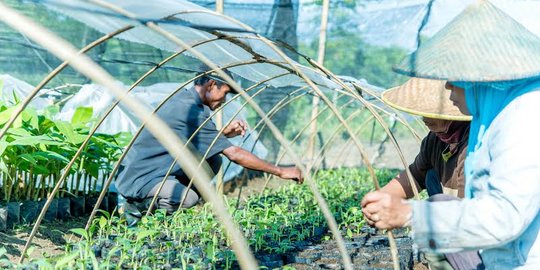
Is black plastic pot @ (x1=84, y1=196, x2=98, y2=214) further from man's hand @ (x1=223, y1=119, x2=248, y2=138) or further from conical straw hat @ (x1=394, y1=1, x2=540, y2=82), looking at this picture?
conical straw hat @ (x1=394, y1=1, x2=540, y2=82)

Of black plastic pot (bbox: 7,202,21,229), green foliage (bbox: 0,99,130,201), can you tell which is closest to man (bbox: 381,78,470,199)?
green foliage (bbox: 0,99,130,201)

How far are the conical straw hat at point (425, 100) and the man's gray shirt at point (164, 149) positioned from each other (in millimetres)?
1872

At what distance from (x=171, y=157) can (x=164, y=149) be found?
92mm

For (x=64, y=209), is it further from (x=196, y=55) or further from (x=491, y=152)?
(x=491, y=152)

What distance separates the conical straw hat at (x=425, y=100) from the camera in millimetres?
3375

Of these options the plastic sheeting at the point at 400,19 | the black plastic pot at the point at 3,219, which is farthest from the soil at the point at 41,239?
the plastic sheeting at the point at 400,19

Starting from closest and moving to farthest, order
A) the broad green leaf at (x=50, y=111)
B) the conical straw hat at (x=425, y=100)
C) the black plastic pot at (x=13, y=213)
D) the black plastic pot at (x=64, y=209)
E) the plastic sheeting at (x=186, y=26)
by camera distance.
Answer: the plastic sheeting at (x=186, y=26)
the conical straw hat at (x=425, y=100)
the black plastic pot at (x=13, y=213)
the black plastic pot at (x=64, y=209)
the broad green leaf at (x=50, y=111)

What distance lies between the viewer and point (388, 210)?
228 cm

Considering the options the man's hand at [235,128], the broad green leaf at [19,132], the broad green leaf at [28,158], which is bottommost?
the broad green leaf at [28,158]

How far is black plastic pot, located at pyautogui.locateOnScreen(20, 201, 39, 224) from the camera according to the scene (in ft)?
17.2

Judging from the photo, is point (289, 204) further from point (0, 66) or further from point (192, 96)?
point (0, 66)

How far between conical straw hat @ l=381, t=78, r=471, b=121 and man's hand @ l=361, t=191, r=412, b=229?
3.39ft

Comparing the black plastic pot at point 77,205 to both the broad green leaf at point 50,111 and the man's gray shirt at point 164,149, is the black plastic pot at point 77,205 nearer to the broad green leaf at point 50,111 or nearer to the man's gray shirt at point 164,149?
the man's gray shirt at point 164,149

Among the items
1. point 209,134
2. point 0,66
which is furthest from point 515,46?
point 0,66
